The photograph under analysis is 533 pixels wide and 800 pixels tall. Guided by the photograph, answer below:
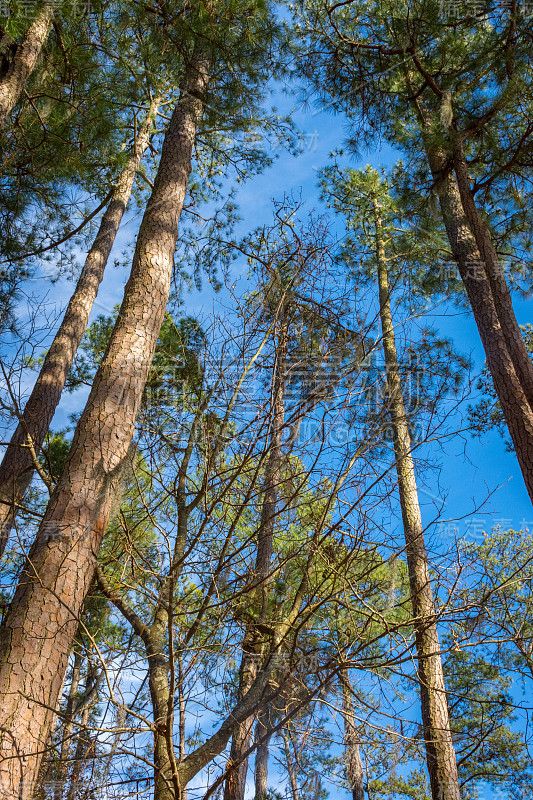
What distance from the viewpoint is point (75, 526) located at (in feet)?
8.69

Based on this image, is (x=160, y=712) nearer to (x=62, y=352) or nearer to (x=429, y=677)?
(x=429, y=677)

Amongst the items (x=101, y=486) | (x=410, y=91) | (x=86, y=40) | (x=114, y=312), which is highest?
(x=410, y=91)

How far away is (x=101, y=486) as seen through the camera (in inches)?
110

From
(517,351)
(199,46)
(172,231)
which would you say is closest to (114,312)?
(199,46)

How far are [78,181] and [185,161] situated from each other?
3.82m

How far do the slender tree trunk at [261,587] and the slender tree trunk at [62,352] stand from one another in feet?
5.66

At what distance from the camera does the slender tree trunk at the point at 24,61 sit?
447 centimetres

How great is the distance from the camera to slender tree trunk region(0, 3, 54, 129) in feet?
14.7

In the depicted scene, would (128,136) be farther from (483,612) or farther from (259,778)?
(259,778)

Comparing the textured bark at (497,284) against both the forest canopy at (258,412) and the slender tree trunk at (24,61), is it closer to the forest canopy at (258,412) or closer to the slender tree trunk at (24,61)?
the forest canopy at (258,412)

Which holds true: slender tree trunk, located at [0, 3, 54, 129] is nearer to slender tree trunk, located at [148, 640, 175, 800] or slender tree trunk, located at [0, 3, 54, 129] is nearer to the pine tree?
the pine tree

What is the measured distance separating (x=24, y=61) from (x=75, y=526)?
168 inches

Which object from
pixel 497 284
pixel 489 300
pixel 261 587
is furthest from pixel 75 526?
pixel 497 284

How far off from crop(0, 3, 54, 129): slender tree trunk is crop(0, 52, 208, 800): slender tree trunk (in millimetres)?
1562
